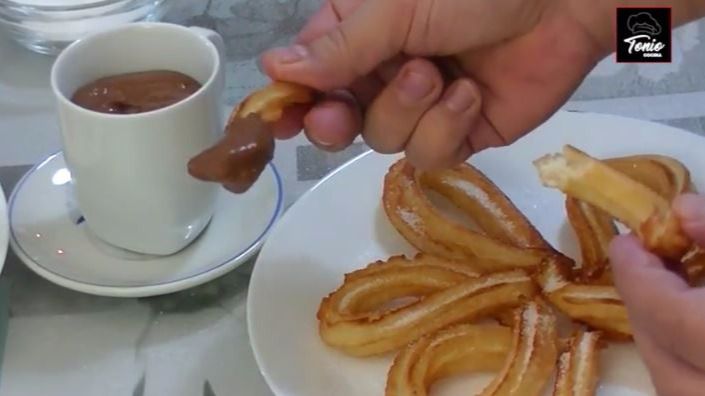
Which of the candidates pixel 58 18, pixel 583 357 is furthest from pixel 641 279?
pixel 58 18

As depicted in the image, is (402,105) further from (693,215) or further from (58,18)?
(58,18)

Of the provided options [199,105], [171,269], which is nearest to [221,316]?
[171,269]

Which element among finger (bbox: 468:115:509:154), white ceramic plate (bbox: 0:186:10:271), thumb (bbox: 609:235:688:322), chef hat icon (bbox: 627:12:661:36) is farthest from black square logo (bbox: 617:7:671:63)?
white ceramic plate (bbox: 0:186:10:271)

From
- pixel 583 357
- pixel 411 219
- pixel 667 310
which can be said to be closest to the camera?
pixel 667 310

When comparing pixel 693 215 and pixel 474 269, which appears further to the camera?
pixel 474 269

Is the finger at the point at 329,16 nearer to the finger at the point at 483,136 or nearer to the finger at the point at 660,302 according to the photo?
the finger at the point at 483,136
